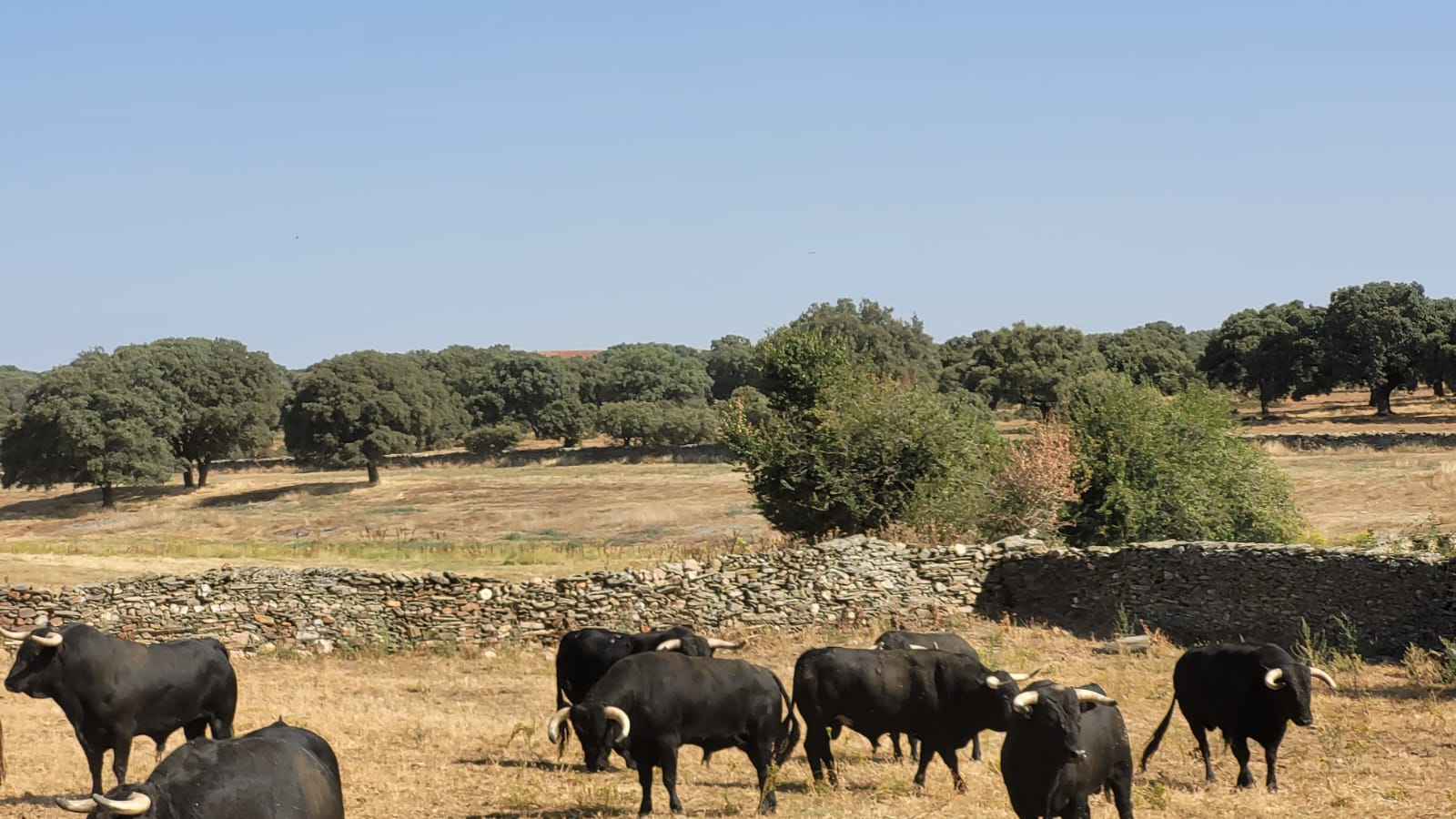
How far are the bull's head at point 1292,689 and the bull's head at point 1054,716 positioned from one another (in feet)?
11.5

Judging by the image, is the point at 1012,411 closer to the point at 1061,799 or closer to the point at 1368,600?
the point at 1368,600

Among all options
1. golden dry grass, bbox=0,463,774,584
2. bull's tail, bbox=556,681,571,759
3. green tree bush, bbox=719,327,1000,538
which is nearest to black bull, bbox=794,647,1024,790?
bull's tail, bbox=556,681,571,759

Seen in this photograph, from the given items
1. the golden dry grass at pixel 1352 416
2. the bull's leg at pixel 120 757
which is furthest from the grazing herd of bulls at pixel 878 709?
the golden dry grass at pixel 1352 416

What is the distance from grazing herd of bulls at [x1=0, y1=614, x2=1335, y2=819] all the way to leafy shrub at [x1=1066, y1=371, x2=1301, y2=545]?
13.9m

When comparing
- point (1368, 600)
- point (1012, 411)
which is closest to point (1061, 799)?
point (1368, 600)

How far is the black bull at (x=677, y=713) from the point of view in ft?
39.4

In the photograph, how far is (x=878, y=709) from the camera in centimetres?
1326

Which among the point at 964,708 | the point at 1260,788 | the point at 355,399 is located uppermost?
the point at 355,399

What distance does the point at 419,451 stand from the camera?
9681 centimetres

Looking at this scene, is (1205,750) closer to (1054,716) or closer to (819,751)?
(819,751)

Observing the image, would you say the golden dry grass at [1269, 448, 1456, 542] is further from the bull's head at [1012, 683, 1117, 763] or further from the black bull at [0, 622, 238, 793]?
the black bull at [0, 622, 238, 793]

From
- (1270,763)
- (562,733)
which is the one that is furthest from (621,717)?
(1270,763)

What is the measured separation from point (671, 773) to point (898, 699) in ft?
8.30

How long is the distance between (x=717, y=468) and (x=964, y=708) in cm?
6364
